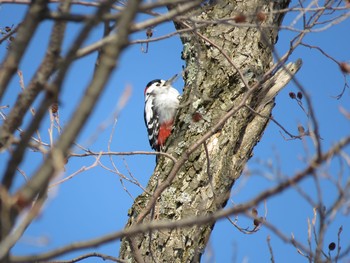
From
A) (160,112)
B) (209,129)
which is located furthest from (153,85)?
(209,129)

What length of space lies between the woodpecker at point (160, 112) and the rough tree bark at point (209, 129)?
6.25ft

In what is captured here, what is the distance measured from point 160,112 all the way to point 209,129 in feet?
9.16

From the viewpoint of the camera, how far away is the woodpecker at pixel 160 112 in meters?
6.13

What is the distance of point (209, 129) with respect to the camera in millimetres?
3744

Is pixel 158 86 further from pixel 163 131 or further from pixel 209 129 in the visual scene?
pixel 209 129

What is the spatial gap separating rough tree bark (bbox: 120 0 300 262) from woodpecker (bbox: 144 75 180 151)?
1.90 metres

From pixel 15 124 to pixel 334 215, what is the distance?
2.94 ft

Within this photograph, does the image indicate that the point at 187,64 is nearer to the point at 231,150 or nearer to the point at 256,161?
the point at 231,150

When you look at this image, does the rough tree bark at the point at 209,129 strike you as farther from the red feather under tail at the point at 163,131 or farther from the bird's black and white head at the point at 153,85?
the bird's black and white head at the point at 153,85

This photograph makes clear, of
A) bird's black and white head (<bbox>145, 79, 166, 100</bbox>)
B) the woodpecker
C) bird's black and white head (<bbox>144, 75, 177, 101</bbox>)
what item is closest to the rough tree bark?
the woodpecker

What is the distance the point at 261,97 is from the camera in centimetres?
399

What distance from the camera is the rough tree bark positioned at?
348cm

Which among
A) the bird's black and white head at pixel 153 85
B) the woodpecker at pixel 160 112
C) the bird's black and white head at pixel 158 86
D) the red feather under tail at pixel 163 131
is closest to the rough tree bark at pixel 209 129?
the red feather under tail at pixel 163 131

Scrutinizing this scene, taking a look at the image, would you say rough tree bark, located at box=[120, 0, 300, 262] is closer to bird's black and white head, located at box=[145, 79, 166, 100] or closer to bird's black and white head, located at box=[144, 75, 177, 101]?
bird's black and white head, located at box=[144, 75, 177, 101]
